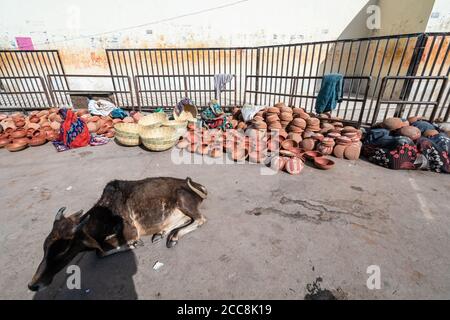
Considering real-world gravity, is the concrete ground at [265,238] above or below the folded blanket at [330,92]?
below

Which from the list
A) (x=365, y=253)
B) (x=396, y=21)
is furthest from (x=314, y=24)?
(x=365, y=253)

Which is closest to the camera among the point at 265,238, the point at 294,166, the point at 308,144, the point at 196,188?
the point at 265,238

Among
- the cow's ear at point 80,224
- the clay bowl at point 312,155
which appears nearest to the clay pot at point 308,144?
the clay bowl at point 312,155

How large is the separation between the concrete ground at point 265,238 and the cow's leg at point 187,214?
0.41 ft

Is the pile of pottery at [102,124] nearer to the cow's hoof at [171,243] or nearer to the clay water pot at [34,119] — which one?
the clay water pot at [34,119]

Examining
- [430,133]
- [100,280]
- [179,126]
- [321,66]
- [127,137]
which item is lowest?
[100,280]

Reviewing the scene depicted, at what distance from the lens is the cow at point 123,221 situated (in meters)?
2.10

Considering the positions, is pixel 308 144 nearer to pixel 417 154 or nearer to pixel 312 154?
pixel 312 154

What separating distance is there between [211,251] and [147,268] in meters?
0.71

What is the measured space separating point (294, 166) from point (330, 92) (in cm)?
261

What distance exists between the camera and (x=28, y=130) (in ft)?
18.4

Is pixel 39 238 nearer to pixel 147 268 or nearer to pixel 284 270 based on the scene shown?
pixel 147 268

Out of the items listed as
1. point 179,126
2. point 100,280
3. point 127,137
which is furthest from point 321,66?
point 100,280

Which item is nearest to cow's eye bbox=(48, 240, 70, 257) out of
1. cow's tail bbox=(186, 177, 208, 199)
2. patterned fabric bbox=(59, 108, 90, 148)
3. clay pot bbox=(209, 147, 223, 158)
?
cow's tail bbox=(186, 177, 208, 199)
